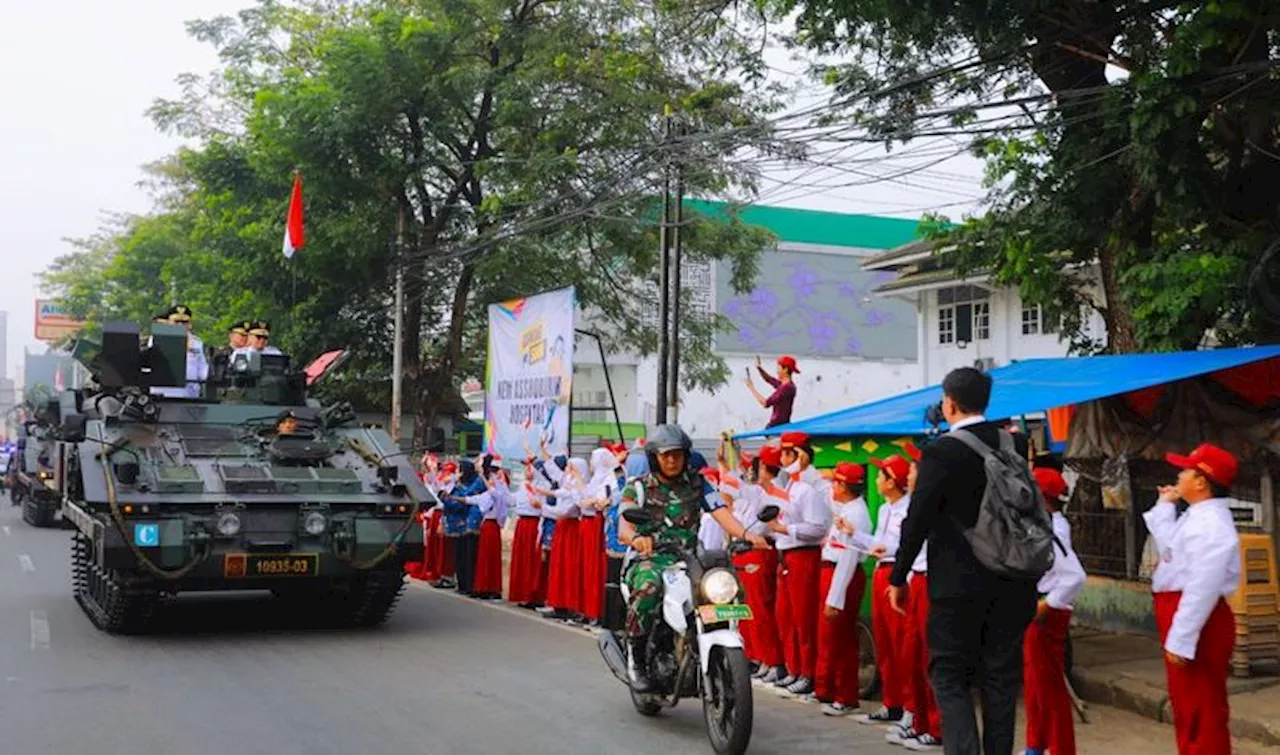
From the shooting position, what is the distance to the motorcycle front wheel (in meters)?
6.32

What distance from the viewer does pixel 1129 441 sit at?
1020cm

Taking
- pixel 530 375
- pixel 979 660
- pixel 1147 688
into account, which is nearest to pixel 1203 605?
pixel 979 660

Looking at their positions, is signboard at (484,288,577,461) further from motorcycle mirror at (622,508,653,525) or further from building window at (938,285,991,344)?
building window at (938,285,991,344)

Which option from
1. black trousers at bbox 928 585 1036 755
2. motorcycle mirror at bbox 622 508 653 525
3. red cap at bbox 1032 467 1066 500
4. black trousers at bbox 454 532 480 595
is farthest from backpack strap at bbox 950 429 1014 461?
black trousers at bbox 454 532 480 595

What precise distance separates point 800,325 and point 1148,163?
3215 centimetres

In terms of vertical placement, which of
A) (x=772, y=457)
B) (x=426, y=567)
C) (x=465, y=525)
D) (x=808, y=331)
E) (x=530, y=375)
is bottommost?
(x=426, y=567)

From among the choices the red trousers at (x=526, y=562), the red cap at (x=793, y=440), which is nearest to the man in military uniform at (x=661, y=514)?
the red cap at (x=793, y=440)

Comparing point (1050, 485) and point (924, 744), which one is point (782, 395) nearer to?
point (924, 744)

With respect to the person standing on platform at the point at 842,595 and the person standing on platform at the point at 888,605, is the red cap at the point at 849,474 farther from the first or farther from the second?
the person standing on platform at the point at 888,605

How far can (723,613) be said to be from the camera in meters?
6.53

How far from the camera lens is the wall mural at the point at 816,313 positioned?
4053 cm

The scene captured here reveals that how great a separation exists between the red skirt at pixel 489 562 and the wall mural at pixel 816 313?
84.3ft

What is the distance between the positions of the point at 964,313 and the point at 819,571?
1763cm

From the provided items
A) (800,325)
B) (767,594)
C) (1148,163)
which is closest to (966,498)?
(767,594)
